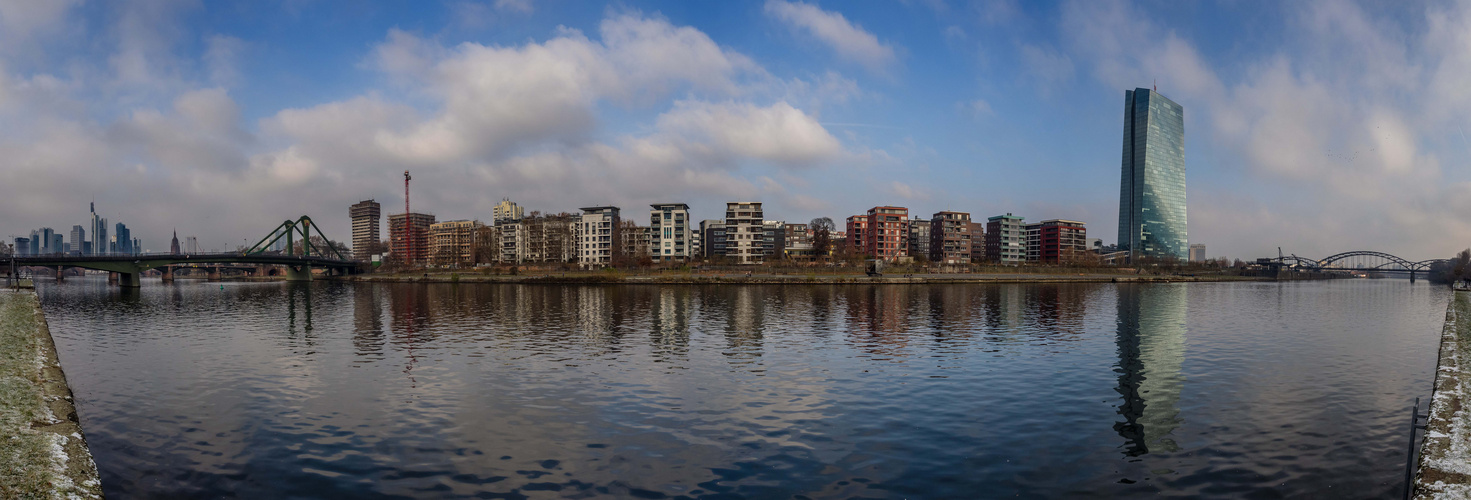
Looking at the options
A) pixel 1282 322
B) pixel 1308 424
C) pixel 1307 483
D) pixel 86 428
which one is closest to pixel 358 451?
pixel 86 428

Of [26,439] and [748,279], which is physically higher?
[26,439]

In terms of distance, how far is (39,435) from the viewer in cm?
1659

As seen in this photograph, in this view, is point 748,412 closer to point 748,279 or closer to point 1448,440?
point 1448,440

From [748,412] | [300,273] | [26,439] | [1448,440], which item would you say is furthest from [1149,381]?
[300,273]

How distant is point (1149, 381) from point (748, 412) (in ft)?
57.9

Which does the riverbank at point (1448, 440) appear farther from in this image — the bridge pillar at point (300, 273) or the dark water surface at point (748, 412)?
the bridge pillar at point (300, 273)

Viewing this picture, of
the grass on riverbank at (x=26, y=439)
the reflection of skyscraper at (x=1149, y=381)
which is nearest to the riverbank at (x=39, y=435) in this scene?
the grass on riverbank at (x=26, y=439)

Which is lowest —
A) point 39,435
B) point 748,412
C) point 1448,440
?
point 748,412

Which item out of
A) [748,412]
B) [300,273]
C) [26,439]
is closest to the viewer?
[26,439]

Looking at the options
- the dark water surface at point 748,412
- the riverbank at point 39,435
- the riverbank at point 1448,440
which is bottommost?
the dark water surface at point 748,412

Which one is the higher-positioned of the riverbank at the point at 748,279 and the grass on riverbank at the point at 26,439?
the grass on riverbank at the point at 26,439

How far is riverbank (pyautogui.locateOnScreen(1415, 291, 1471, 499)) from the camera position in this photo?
13729 mm

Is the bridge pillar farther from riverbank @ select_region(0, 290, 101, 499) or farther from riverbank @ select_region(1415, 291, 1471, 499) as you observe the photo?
riverbank @ select_region(1415, 291, 1471, 499)

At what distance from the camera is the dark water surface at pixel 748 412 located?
593 inches
